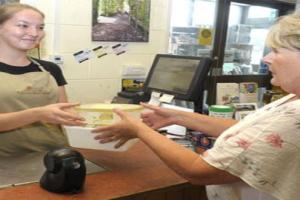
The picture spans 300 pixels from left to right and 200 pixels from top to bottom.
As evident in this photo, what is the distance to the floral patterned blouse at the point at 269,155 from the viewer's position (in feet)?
3.02

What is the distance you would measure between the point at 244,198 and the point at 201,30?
2376 mm

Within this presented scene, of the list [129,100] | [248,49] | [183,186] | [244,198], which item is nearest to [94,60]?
[129,100]

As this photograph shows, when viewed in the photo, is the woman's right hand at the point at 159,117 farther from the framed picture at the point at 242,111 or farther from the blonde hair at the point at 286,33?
the framed picture at the point at 242,111

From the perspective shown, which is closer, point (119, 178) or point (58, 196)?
point (58, 196)

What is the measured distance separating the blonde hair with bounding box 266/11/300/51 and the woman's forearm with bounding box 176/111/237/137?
0.54 meters

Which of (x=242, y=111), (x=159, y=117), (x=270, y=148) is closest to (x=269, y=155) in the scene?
(x=270, y=148)

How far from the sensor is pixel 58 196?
119 centimetres

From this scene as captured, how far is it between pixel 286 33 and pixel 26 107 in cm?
118

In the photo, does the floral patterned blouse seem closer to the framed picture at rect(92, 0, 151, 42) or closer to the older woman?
the older woman

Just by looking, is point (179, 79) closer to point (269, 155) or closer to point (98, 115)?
point (98, 115)

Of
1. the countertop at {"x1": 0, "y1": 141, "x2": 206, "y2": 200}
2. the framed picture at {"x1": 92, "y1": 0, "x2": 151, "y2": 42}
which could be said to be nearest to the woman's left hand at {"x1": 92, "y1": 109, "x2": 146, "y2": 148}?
the countertop at {"x1": 0, "y1": 141, "x2": 206, "y2": 200}

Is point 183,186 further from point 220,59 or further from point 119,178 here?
point 220,59

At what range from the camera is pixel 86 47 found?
2.46m

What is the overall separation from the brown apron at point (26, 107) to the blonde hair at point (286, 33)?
1.08 meters
